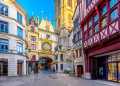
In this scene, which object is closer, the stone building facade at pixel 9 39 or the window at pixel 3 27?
the stone building facade at pixel 9 39

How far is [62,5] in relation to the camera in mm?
43000

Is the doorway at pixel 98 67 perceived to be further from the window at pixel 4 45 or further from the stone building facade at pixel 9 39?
the window at pixel 4 45

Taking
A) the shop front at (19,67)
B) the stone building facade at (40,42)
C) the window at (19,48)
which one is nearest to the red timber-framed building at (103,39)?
the window at (19,48)

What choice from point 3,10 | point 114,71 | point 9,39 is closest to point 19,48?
point 9,39

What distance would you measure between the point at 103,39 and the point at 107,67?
3.86 metres

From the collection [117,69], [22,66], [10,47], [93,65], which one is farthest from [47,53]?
[117,69]

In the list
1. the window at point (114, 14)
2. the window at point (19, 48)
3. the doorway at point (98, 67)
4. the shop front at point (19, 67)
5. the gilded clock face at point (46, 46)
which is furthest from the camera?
the gilded clock face at point (46, 46)

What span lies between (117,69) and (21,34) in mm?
16851

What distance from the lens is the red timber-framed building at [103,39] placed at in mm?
7852

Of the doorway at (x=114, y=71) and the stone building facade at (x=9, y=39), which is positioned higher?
the stone building facade at (x=9, y=39)

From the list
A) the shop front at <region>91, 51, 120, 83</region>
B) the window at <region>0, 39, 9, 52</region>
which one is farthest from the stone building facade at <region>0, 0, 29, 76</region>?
the shop front at <region>91, 51, 120, 83</region>

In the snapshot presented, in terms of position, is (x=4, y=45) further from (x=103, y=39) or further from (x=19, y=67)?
(x=103, y=39)

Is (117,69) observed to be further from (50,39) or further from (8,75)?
(50,39)

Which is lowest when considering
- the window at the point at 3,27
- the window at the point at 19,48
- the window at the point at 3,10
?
the window at the point at 19,48
